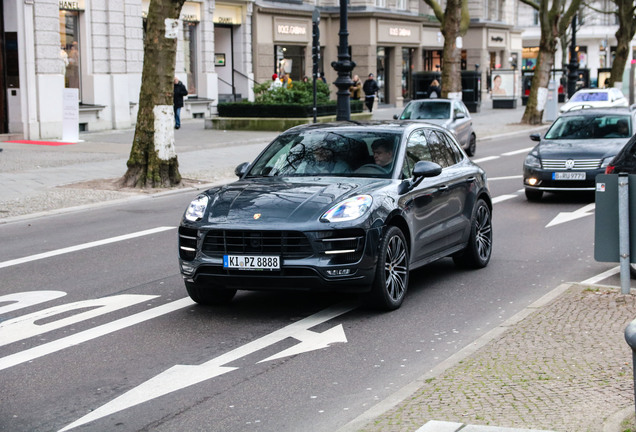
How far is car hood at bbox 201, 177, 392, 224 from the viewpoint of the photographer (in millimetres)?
8180

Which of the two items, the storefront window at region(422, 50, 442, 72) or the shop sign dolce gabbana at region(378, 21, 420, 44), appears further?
the storefront window at region(422, 50, 442, 72)

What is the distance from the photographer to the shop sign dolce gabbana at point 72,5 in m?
32.6

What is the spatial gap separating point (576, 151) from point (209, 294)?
370 inches

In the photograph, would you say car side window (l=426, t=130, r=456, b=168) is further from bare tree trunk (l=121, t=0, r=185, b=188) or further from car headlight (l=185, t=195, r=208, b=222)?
bare tree trunk (l=121, t=0, r=185, b=188)

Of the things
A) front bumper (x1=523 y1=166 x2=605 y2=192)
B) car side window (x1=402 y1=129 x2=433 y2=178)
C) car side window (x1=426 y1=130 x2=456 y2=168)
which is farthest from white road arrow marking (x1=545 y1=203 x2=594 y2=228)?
car side window (x1=402 y1=129 x2=433 y2=178)

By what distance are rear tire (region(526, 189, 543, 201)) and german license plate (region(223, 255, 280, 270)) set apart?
9.56 meters

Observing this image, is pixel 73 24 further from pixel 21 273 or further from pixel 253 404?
pixel 253 404

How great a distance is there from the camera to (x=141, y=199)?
17969 mm

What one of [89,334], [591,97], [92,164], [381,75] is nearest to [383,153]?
[89,334]

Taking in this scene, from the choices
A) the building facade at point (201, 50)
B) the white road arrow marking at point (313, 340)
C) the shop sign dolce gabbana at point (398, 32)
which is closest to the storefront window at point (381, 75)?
the building facade at point (201, 50)

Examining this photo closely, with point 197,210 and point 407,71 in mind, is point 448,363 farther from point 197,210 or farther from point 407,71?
point 407,71

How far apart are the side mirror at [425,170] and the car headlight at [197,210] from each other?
1891 millimetres

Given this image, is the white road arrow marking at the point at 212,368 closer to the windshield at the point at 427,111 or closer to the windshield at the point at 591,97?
the windshield at the point at 427,111

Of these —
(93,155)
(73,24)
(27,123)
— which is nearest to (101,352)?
(93,155)
